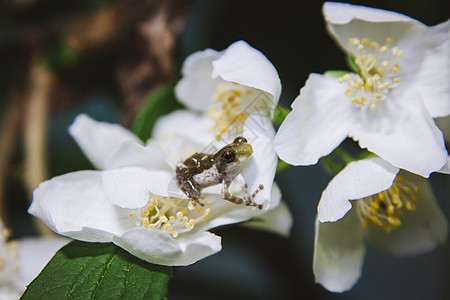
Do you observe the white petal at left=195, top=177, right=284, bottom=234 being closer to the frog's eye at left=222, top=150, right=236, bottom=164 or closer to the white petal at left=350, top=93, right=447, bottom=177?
the frog's eye at left=222, top=150, right=236, bottom=164

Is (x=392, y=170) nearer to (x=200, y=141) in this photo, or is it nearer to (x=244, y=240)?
(x=200, y=141)

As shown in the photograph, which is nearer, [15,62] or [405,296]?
[15,62]

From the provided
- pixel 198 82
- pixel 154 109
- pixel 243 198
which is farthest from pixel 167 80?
pixel 243 198

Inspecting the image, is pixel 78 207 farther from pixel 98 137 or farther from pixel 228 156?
pixel 228 156

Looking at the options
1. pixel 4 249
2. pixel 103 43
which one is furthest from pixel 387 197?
pixel 103 43

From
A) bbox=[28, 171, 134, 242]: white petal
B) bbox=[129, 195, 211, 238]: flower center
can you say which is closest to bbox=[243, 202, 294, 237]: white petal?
bbox=[129, 195, 211, 238]: flower center

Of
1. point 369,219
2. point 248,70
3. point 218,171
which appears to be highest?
point 248,70

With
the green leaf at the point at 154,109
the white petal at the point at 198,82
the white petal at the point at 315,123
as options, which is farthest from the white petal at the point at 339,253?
the green leaf at the point at 154,109
